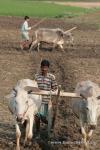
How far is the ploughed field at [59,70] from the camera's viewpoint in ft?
35.7

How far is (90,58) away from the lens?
72.2 feet

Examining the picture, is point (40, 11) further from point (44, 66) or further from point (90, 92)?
point (90, 92)

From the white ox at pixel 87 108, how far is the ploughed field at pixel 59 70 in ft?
1.29

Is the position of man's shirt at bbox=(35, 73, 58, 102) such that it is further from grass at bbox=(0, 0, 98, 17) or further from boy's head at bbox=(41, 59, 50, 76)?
grass at bbox=(0, 0, 98, 17)

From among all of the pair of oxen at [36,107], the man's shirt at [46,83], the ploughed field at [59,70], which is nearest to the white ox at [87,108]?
the pair of oxen at [36,107]

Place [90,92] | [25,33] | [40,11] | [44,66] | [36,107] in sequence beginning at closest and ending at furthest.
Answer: [90,92] < [36,107] < [44,66] < [25,33] < [40,11]

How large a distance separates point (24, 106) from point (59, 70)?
29.2 ft

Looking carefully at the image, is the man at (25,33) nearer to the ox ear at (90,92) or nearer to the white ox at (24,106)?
the white ox at (24,106)

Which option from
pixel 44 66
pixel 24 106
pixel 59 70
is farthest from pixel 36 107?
pixel 59 70

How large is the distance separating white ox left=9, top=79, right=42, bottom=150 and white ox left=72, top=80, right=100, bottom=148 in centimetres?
88

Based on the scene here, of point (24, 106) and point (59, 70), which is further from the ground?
point (24, 106)

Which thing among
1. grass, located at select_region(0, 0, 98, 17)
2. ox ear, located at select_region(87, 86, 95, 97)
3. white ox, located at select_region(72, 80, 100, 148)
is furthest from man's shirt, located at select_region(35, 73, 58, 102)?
grass, located at select_region(0, 0, 98, 17)

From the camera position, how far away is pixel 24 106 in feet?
32.8

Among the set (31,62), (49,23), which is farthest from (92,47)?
(49,23)
